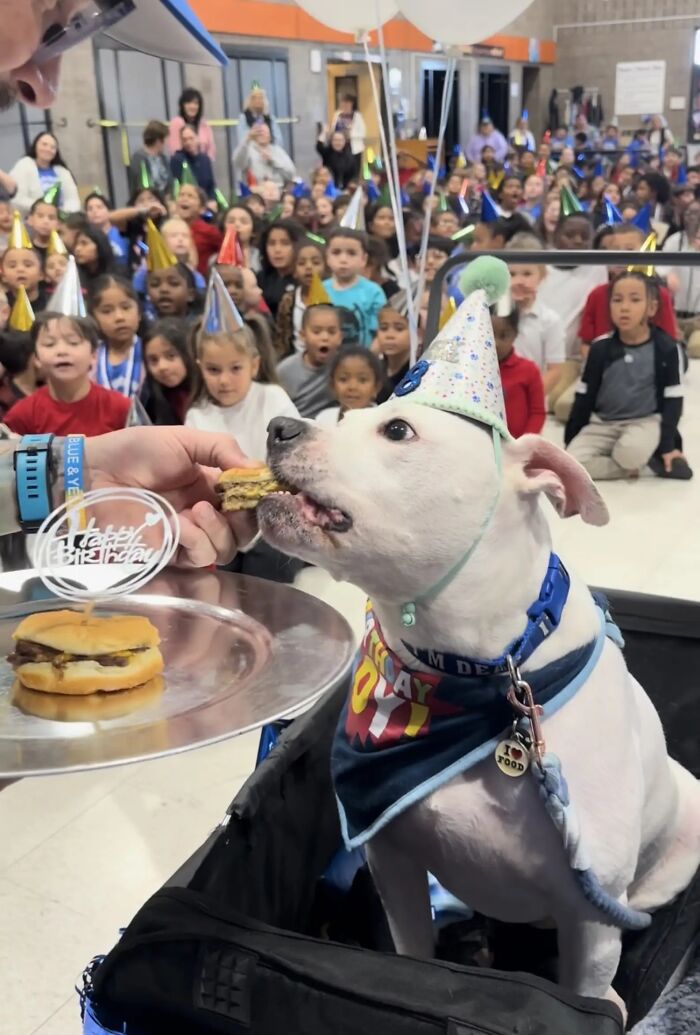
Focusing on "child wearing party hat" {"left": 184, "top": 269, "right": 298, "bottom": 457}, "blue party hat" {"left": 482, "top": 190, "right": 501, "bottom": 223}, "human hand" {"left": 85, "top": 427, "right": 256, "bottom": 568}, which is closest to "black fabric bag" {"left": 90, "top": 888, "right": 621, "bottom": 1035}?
"human hand" {"left": 85, "top": 427, "right": 256, "bottom": 568}

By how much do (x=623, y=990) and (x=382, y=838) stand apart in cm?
37

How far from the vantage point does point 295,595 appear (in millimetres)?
1095

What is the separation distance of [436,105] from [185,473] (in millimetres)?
12850

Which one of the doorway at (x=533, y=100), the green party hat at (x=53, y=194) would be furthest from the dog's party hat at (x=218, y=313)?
the doorway at (x=533, y=100)

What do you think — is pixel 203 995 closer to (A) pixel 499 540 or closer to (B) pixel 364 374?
(A) pixel 499 540

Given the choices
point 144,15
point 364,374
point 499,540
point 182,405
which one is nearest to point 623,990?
point 499,540

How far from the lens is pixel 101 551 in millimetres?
1041

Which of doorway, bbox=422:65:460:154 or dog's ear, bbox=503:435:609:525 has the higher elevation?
doorway, bbox=422:65:460:154

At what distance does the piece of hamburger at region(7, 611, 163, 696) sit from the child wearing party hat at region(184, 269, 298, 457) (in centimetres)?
165

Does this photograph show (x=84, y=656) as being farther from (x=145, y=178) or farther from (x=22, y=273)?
(x=145, y=178)

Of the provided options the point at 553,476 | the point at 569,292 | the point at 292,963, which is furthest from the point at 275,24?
the point at 292,963

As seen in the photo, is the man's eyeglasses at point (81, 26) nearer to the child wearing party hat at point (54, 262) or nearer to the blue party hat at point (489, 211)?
the child wearing party hat at point (54, 262)

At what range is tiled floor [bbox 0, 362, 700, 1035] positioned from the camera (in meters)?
1.47

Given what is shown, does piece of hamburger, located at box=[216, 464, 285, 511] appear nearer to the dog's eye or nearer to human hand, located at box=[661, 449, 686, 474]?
the dog's eye
